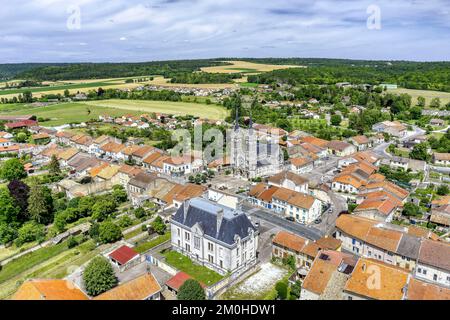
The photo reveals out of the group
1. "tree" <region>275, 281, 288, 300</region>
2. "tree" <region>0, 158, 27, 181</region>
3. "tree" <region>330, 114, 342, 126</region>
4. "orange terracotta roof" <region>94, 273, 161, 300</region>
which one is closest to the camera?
"orange terracotta roof" <region>94, 273, 161, 300</region>

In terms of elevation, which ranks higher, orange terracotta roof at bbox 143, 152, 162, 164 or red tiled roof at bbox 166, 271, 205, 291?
orange terracotta roof at bbox 143, 152, 162, 164

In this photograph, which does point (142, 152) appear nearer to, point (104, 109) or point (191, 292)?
point (191, 292)

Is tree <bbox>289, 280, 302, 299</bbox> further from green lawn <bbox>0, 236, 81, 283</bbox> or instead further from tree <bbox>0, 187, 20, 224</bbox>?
tree <bbox>0, 187, 20, 224</bbox>

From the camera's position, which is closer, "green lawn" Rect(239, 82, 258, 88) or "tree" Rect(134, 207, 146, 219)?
"tree" Rect(134, 207, 146, 219)

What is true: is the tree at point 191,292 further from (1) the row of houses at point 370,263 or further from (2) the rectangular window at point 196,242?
(1) the row of houses at point 370,263

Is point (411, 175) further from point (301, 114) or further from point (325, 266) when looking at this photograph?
point (301, 114)

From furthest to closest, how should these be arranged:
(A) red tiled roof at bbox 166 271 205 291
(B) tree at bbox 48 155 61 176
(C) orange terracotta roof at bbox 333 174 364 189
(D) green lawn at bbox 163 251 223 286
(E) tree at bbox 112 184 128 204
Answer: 1. (B) tree at bbox 48 155 61 176
2. (C) orange terracotta roof at bbox 333 174 364 189
3. (E) tree at bbox 112 184 128 204
4. (D) green lawn at bbox 163 251 223 286
5. (A) red tiled roof at bbox 166 271 205 291

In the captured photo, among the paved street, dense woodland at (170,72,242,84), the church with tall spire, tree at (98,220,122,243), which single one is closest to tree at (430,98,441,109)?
the church with tall spire
